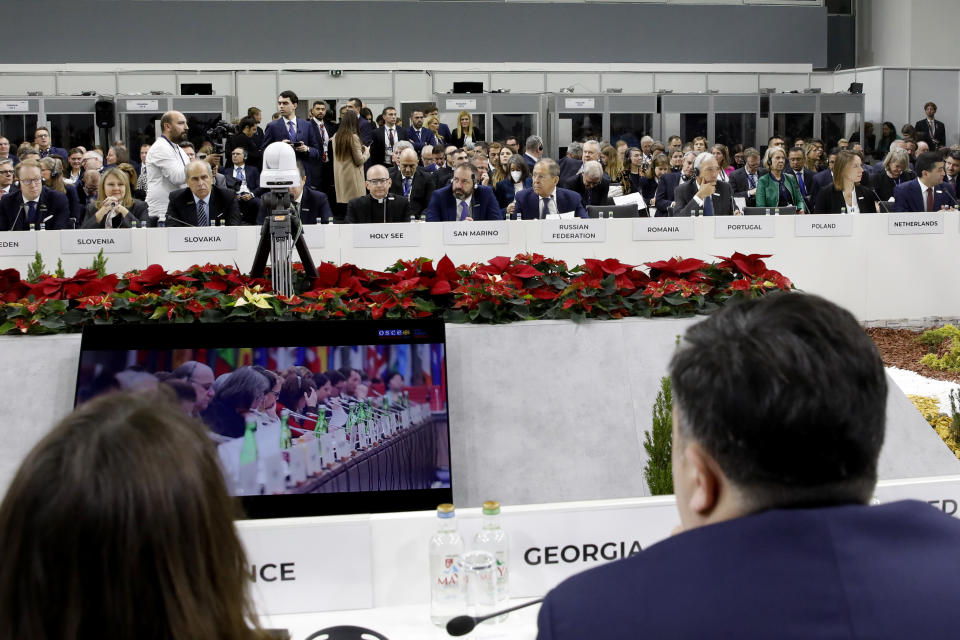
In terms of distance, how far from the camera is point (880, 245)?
804 centimetres

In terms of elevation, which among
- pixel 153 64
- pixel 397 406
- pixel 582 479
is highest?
pixel 153 64

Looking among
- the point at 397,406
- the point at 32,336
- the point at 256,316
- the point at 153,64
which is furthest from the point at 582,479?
the point at 153,64

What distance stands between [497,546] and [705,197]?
20.4 ft

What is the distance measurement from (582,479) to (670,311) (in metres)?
0.73

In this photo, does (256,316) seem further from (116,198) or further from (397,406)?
(116,198)

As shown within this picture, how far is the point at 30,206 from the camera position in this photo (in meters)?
7.95

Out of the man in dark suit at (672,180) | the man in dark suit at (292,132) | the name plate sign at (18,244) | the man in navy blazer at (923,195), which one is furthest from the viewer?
the man in dark suit at (292,132)

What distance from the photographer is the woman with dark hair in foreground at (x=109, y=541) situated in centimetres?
99

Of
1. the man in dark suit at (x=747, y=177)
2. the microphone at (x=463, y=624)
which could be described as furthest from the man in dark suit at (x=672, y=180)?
the microphone at (x=463, y=624)

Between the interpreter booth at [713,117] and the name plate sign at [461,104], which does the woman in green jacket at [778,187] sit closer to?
the name plate sign at [461,104]

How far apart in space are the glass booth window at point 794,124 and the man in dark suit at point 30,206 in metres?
12.0

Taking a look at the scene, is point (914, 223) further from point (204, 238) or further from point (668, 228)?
point (204, 238)

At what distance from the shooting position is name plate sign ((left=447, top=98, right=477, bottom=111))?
1524 cm

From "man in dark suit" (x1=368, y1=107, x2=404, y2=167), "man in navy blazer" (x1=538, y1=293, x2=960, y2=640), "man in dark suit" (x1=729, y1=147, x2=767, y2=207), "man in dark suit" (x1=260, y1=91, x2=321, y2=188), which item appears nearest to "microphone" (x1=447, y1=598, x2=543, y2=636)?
"man in navy blazer" (x1=538, y1=293, x2=960, y2=640)
